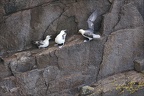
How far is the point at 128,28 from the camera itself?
762 centimetres

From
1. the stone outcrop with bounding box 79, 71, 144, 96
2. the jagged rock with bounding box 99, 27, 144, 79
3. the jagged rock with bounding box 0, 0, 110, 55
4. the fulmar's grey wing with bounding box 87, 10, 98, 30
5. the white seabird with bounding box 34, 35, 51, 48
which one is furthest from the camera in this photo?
the jagged rock with bounding box 99, 27, 144, 79

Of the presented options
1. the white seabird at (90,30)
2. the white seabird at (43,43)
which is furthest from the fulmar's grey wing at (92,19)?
the white seabird at (43,43)

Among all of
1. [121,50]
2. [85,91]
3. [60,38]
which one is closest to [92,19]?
[60,38]

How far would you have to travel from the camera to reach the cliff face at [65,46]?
6.86 meters

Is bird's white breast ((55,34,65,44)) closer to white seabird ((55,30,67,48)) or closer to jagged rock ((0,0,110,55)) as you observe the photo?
white seabird ((55,30,67,48))

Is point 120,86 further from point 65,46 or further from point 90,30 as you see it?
point 65,46

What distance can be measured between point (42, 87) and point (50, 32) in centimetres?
133

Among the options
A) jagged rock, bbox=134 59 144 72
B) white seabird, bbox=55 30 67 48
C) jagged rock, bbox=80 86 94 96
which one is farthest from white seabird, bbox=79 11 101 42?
jagged rock, bbox=134 59 144 72

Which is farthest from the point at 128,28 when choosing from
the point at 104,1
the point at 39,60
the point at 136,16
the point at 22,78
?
the point at 22,78

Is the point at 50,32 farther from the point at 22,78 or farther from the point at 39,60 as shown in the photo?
the point at 22,78

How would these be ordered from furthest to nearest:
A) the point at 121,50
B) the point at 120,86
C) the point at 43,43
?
the point at 121,50 < the point at 120,86 < the point at 43,43

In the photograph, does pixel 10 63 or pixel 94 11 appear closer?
pixel 10 63

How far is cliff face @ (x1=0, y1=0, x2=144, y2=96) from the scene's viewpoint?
686 centimetres

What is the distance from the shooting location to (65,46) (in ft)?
23.4
